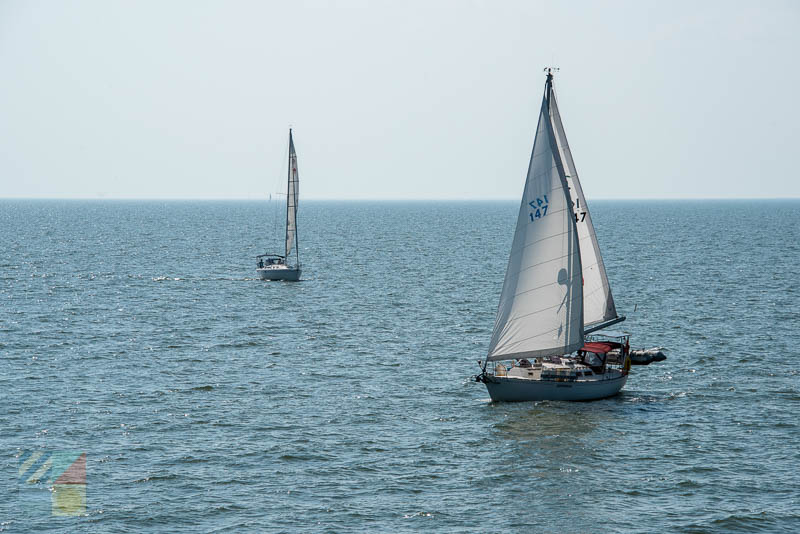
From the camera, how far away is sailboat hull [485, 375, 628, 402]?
47500 millimetres

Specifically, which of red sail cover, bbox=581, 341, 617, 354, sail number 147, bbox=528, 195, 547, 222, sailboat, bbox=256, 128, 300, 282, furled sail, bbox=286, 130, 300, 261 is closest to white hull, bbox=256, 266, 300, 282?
sailboat, bbox=256, 128, 300, 282

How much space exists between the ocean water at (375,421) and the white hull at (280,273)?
12.3 m

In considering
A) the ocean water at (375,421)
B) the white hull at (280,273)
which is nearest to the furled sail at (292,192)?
the white hull at (280,273)

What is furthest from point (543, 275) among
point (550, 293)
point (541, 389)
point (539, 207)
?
point (541, 389)

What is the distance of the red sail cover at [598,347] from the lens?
49.2 metres

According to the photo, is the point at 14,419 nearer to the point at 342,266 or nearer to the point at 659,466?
the point at 659,466

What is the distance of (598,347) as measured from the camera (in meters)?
50.1

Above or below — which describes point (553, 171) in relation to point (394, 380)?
above

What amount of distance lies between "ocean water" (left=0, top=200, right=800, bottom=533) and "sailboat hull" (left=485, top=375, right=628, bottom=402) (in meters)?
0.75

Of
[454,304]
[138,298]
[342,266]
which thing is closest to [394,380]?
[454,304]

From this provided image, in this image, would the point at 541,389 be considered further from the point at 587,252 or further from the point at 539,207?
the point at 539,207

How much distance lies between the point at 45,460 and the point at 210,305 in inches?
1941

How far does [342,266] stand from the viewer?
129 metres

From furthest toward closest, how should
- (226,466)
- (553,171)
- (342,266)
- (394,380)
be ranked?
(342,266), (394,380), (553,171), (226,466)
